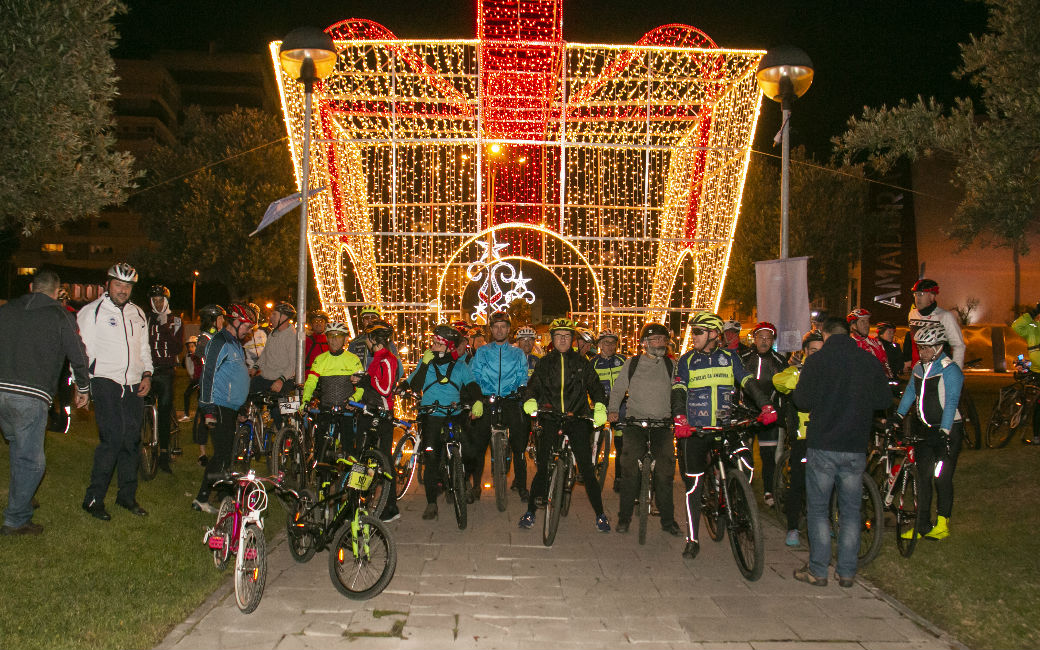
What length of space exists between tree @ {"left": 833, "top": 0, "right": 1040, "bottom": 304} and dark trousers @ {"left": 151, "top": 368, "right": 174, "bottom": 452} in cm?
799

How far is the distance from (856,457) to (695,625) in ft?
6.05

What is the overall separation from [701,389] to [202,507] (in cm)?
470

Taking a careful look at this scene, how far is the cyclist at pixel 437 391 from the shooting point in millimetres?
8883

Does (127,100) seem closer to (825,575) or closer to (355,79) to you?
(355,79)

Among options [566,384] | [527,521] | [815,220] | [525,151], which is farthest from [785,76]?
[815,220]

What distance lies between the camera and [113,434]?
7.72 m

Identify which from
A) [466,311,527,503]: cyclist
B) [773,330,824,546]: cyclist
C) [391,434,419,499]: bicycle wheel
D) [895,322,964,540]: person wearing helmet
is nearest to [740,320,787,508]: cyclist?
[773,330,824,546]: cyclist

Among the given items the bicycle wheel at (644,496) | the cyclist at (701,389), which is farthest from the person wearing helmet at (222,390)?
the cyclist at (701,389)

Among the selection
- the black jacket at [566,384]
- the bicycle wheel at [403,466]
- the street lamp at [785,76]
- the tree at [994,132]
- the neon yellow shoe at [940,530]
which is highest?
the street lamp at [785,76]

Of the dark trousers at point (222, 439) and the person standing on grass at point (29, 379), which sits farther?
the dark trousers at point (222, 439)

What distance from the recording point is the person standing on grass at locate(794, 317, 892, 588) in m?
6.41

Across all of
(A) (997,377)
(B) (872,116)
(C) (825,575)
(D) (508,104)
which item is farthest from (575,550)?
(A) (997,377)

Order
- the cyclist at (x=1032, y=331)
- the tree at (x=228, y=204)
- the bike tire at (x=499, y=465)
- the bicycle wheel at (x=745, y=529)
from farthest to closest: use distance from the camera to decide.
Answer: the tree at (x=228, y=204)
the cyclist at (x=1032, y=331)
the bike tire at (x=499, y=465)
the bicycle wheel at (x=745, y=529)

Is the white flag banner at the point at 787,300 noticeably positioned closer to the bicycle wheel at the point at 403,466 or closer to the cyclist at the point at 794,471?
the cyclist at the point at 794,471
